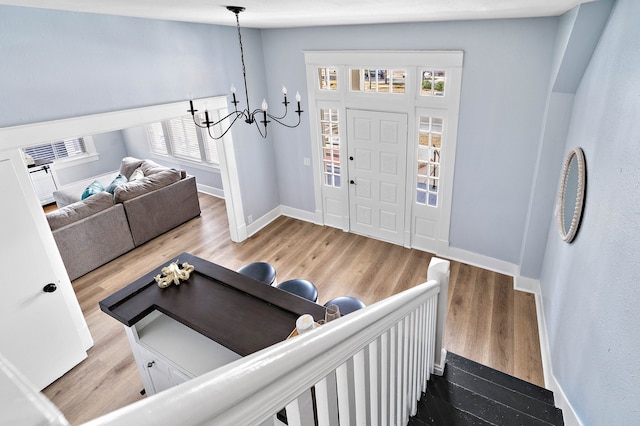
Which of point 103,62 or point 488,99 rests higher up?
point 103,62

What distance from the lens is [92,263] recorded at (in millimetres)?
4965

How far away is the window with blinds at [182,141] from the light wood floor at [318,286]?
1.33 m

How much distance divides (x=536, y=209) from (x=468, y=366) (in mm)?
2197

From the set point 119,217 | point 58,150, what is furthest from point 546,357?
point 58,150

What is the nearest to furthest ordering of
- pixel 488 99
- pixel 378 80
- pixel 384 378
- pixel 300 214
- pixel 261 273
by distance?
1. pixel 384 378
2. pixel 261 273
3. pixel 488 99
4. pixel 378 80
5. pixel 300 214

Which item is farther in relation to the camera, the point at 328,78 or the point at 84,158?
the point at 84,158

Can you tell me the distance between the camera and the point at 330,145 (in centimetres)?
541

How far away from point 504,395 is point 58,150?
352 inches

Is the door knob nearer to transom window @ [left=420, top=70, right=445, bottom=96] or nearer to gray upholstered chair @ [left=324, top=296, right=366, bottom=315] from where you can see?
gray upholstered chair @ [left=324, top=296, right=366, bottom=315]

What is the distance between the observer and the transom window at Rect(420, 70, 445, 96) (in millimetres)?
4230

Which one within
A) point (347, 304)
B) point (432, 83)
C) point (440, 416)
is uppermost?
point (432, 83)

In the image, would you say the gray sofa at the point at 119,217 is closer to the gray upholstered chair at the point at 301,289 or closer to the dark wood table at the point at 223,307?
the dark wood table at the point at 223,307

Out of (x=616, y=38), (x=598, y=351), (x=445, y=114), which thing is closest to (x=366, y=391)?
(x=598, y=351)

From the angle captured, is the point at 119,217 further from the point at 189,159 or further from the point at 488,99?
the point at 488,99
